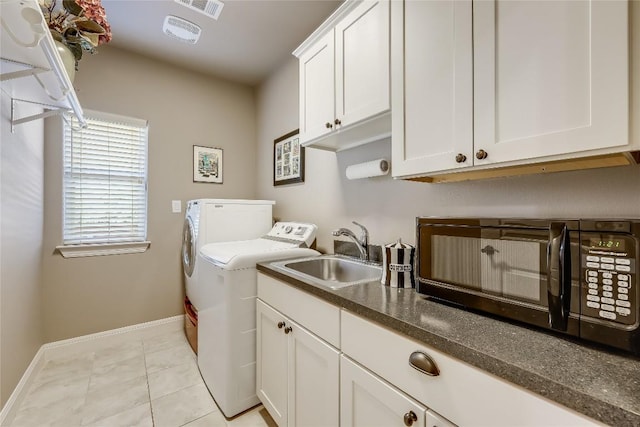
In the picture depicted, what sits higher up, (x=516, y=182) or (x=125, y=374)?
(x=516, y=182)

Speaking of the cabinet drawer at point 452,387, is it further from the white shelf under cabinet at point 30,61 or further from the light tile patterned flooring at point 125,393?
the white shelf under cabinet at point 30,61

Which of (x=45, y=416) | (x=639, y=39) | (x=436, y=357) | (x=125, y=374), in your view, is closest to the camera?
(x=639, y=39)

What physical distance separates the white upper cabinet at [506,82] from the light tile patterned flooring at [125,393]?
5.99 feet

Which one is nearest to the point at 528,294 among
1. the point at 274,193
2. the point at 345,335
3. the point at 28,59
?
the point at 345,335

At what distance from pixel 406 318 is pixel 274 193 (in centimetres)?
222

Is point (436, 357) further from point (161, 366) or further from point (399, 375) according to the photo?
point (161, 366)

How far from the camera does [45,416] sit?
1.64 metres

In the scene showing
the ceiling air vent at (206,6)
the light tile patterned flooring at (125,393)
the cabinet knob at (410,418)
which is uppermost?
the ceiling air vent at (206,6)

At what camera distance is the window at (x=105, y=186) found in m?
2.33

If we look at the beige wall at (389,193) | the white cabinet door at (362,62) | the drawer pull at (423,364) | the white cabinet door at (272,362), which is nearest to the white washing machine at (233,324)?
the white cabinet door at (272,362)

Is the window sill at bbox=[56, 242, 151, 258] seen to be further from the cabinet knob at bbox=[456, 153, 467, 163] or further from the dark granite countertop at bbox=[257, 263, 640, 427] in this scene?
the cabinet knob at bbox=[456, 153, 467, 163]

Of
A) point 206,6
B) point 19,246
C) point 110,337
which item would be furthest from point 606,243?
point 110,337

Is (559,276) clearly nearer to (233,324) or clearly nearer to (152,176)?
(233,324)

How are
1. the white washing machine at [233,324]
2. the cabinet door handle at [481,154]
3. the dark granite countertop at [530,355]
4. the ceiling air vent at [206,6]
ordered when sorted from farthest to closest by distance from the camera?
the ceiling air vent at [206,6], the white washing machine at [233,324], the cabinet door handle at [481,154], the dark granite countertop at [530,355]
